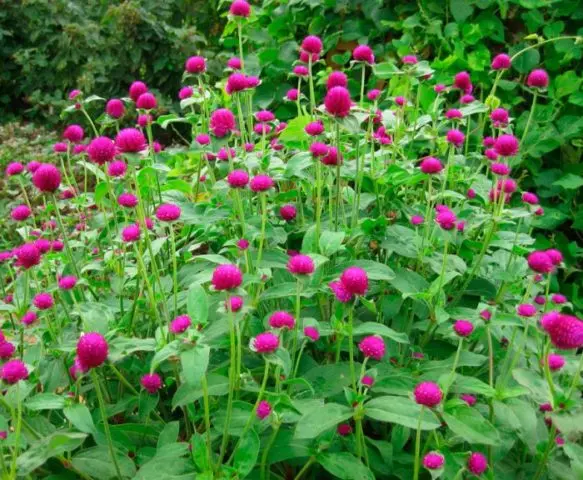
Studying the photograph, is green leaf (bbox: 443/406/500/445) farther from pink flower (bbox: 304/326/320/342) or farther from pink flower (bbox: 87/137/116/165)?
pink flower (bbox: 87/137/116/165)

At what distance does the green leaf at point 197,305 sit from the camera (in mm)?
1275

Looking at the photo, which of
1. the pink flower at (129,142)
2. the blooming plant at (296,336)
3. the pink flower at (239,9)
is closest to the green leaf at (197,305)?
the blooming plant at (296,336)

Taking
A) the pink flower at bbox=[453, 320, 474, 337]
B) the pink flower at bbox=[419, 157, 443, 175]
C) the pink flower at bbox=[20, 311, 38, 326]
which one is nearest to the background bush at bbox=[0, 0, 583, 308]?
the pink flower at bbox=[419, 157, 443, 175]

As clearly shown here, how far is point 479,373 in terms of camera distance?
1.66m

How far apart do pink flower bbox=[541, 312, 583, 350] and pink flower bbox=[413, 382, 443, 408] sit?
0.24m

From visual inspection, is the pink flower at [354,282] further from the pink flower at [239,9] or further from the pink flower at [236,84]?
the pink flower at [239,9]

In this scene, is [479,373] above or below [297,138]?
below

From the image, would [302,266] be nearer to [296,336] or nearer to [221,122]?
[296,336]

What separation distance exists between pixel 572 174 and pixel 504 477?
2001 millimetres

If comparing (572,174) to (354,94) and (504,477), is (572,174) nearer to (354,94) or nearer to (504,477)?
(354,94)

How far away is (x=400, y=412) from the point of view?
1.23 meters

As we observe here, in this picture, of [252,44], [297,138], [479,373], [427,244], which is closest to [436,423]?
[479,373]

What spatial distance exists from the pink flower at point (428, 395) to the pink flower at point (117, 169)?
3.14 ft

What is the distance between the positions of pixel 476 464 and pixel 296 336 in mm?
432
